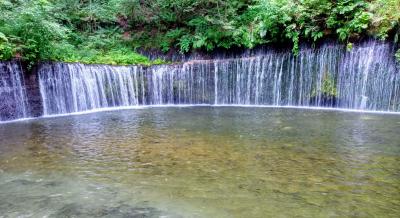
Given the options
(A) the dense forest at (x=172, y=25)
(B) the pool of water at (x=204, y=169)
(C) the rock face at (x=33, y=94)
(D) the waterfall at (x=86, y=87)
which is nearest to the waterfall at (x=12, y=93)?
(C) the rock face at (x=33, y=94)

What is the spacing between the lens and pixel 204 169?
532cm

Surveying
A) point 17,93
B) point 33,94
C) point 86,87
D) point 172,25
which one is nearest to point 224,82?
point 172,25

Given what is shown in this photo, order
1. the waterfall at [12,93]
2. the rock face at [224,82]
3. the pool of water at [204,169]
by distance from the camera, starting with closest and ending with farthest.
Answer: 1. the pool of water at [204,169]
2. the waterfall at [12,93]
3. the rock face at [224,82]

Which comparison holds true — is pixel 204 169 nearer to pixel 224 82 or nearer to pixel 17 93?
pixel 17 93

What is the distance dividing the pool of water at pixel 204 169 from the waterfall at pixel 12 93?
1.82 m

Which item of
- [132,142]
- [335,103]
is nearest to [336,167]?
[132,142]

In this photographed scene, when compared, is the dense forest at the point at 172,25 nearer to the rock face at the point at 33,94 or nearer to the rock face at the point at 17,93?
the rock face at the point at 17,93

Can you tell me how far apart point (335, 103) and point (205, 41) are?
5954mm

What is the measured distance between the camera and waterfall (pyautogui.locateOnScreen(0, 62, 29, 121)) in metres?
10.7

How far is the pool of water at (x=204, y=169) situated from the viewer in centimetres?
399

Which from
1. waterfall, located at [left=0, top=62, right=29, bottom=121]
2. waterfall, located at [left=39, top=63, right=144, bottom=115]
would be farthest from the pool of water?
waterfall, located at [left=39, top=63, right=144, bottom=115]

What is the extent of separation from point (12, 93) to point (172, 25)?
8912 millimetres

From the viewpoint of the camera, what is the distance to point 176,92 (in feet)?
47.2

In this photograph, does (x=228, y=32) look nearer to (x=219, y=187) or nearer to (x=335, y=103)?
(x=335, y=103)
